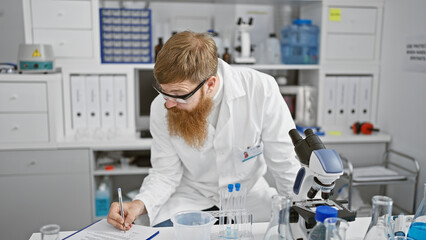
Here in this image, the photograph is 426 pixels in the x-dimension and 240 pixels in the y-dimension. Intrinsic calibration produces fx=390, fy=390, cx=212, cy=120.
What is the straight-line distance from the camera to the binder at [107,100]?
8.51 ft

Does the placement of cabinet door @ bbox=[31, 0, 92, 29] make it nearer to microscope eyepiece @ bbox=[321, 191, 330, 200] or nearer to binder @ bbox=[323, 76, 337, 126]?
binder @ bbox=[323, 76, 337, 126]

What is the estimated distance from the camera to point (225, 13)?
2994mm

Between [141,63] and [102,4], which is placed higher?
[102,4]

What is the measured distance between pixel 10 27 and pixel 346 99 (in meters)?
2.54

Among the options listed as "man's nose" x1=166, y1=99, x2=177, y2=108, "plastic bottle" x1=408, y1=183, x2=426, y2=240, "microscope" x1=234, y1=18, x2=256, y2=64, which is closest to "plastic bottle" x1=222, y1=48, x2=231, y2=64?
"microscope" x1=234, y1=18, x2=256, y2=64

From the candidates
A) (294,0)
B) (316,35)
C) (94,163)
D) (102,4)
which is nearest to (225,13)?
(294,0)

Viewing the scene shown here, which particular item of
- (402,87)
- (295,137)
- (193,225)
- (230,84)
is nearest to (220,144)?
(230,84)

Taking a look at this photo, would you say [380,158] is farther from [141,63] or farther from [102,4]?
[102,4]

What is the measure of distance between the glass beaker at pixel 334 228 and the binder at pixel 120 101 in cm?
197

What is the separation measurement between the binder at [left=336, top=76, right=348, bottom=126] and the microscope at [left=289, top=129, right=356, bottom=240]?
70.6 inches

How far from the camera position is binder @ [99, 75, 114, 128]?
8.51ft

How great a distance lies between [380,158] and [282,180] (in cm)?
144

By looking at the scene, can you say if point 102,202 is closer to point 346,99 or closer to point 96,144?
point 96,144

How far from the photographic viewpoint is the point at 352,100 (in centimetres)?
291
